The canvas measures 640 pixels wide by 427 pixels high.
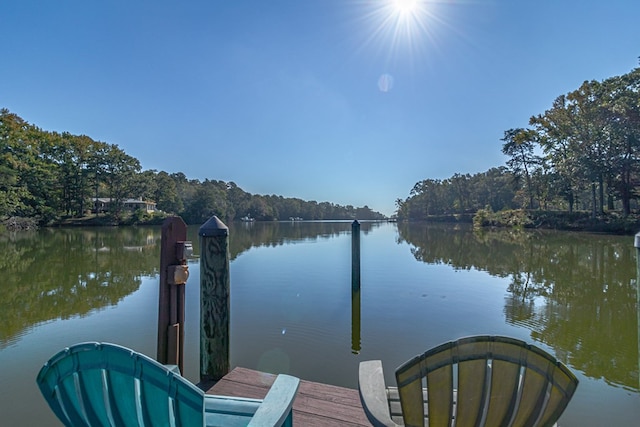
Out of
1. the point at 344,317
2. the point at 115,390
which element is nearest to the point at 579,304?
the point at 344,317

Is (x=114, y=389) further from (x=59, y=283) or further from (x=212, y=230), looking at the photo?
(x=59, y=283)

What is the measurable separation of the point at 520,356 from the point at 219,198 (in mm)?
49991

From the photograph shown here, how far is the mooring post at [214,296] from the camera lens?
2232mm

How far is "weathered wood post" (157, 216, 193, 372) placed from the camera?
2102 mm

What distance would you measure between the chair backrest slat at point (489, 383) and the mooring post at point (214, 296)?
→ 1538mm

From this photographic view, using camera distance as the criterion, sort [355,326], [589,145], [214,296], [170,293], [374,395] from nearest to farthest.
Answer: [374,395] → [170,293] → [214,296] → [355,326] → [589,145]

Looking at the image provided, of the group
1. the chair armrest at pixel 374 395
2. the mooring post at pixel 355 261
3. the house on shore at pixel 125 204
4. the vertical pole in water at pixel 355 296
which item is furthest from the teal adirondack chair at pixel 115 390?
the house on shore at pixel 125 204

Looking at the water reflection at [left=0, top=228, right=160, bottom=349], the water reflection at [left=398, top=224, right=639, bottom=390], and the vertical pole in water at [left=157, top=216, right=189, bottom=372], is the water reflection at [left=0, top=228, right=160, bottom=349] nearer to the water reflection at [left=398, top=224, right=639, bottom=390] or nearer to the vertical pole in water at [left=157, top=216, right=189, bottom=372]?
the vertical pole in water at [left=157, top=216, right=189, bottom=372]

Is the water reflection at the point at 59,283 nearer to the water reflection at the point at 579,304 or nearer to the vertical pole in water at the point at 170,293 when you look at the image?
the vertical pole in water at the point at 170,293

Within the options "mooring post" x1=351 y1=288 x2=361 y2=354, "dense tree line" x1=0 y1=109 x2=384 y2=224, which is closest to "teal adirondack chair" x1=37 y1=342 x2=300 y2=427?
"mooring post" x1=351 y1=288 x2=361 y2=354

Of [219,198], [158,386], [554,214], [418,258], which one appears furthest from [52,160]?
[554,214]

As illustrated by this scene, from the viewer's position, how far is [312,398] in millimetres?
2131

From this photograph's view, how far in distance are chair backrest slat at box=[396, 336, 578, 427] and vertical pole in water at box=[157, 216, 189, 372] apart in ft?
5.20

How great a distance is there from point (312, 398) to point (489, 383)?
1.42 meters
